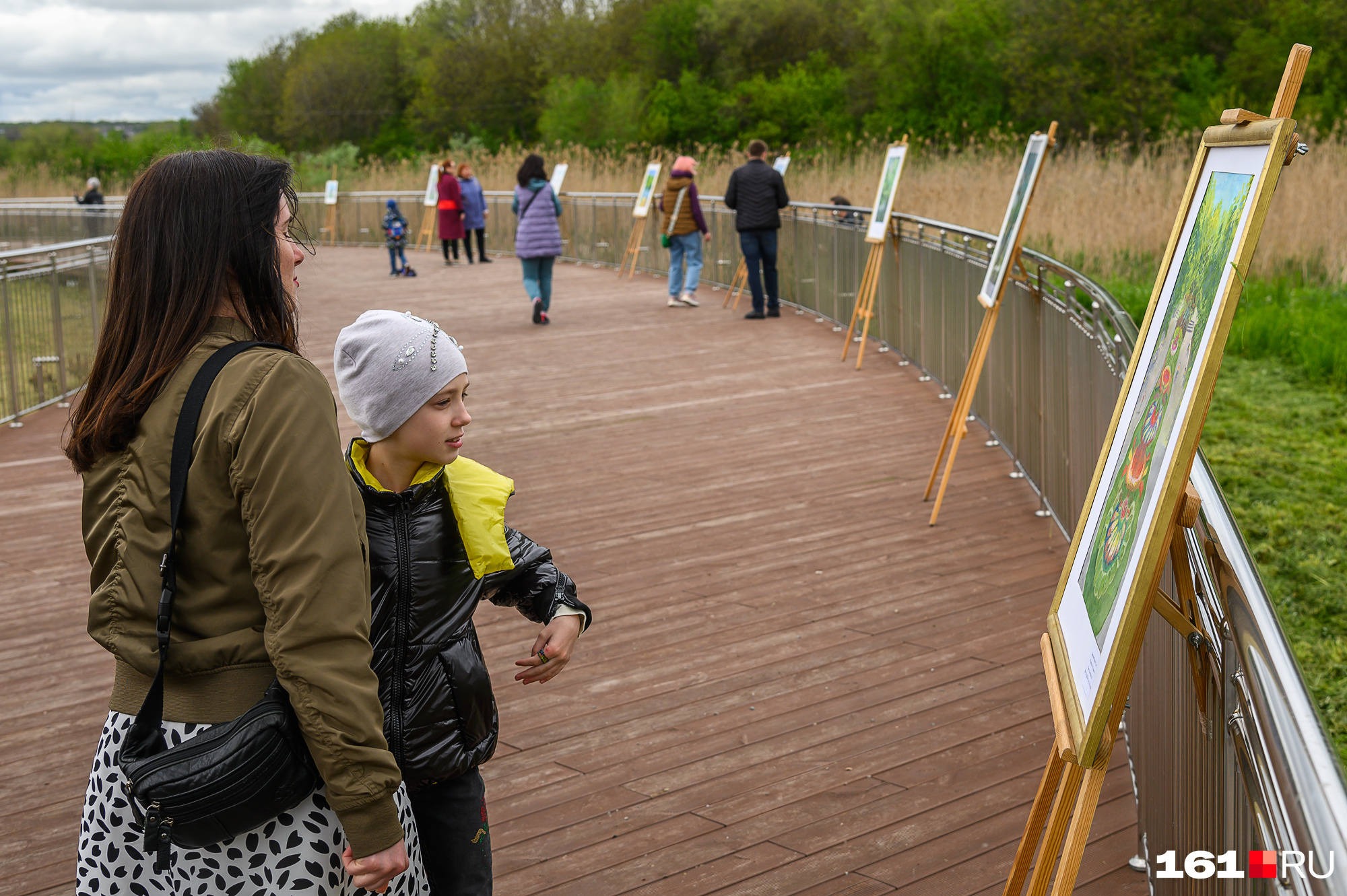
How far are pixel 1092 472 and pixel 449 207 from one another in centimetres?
1789

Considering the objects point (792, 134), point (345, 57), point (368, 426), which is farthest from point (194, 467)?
point (345, 57)

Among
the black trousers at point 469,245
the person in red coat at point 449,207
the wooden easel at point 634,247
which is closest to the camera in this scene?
the wooden easel at point 634,247

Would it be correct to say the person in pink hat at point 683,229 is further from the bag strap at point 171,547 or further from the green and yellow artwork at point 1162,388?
the bag strap at point 171,547

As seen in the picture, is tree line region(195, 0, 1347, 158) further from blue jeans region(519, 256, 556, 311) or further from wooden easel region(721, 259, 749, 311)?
blue jeans region(519, 256, 556, 311)

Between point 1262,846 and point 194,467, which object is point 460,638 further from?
point 1262,846

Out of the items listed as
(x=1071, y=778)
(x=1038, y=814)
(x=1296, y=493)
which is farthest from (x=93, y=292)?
(x=1071, y=778)

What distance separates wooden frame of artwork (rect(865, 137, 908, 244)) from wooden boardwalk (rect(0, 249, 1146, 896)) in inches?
71.3

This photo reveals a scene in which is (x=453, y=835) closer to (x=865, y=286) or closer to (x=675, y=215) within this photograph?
(x=865, y=286)

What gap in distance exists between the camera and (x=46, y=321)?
10016mm

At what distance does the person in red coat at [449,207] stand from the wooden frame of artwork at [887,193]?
1188 cm

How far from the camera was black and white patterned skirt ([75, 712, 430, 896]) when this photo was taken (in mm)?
1810

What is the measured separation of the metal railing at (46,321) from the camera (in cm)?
952

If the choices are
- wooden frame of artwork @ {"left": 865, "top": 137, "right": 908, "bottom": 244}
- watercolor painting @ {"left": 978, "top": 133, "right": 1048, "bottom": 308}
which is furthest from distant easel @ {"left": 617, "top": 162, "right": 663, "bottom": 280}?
watercolor painting @ {"left": 978, "top": 133, "right": 1048, "bottom": 308}

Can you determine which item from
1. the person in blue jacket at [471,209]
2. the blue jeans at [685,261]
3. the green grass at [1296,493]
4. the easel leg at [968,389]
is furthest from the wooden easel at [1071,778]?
the person in blue jacket at [471,209]
